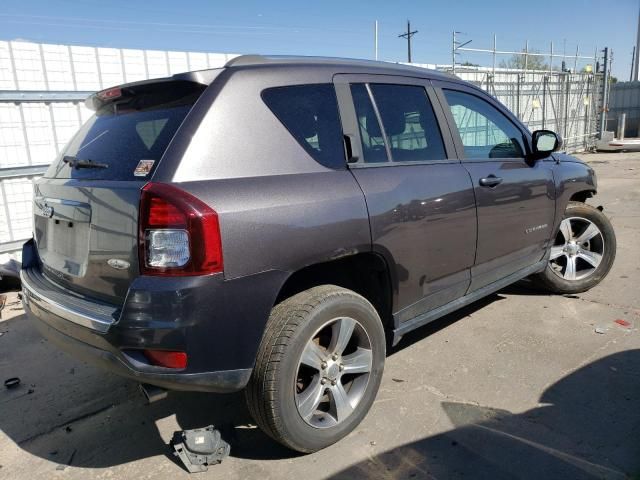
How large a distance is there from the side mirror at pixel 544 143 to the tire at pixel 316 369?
219 centimetres

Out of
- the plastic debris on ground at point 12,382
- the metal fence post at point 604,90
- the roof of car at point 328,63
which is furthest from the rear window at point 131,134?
the metal fence post at point 604,90

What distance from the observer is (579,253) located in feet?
15.3

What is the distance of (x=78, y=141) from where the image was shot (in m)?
2.87

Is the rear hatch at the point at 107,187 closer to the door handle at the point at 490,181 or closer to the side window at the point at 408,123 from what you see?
the side window at the point at 408,123

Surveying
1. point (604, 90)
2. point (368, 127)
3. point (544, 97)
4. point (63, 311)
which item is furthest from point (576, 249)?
point (604, 90)

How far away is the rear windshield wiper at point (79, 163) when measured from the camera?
95.6 inches

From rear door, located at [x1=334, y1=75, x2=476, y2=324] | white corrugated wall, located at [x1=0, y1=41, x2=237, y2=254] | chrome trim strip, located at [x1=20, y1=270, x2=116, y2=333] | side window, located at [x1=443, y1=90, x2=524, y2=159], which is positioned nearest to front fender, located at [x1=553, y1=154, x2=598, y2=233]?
side window, located at [x1=443, y1=90, x2=524, y2=159]

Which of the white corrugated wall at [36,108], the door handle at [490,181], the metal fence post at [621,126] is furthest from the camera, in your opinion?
the metal fence post at [621,126]

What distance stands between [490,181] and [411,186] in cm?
84

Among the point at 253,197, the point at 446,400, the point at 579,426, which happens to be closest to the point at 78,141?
the point at 253,197

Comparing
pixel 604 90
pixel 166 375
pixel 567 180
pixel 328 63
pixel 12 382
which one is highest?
pixel 604 90

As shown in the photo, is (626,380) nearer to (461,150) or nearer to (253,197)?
(461,150)

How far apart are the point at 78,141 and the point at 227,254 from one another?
146 centimetres

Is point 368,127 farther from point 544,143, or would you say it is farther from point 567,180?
point 567,180
